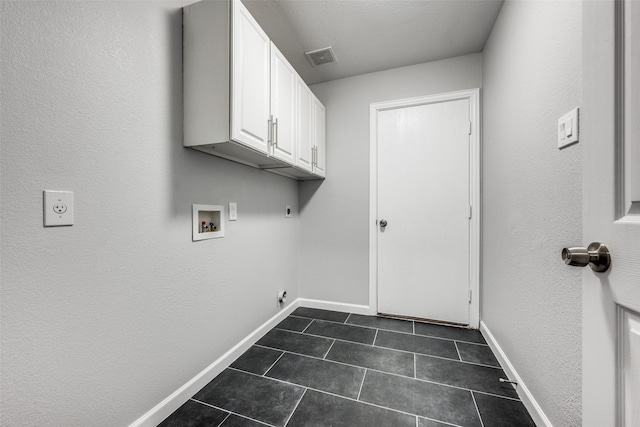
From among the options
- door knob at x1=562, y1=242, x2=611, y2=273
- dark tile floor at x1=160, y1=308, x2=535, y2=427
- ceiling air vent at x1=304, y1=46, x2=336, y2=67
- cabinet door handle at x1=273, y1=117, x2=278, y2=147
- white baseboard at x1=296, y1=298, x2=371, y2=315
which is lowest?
dark tile floor at x1=160, y1=308, x2=535, y2=427

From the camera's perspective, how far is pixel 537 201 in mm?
1193

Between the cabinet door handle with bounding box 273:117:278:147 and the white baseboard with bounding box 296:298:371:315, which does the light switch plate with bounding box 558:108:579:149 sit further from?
the white baseboard with bounding box 296:298:371:315

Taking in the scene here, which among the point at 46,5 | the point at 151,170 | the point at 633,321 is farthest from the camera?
the point at 151,170

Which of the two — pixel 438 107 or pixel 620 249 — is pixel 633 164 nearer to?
pixel 620 249

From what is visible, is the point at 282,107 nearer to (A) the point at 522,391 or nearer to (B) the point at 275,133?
(B) the point at 275,133

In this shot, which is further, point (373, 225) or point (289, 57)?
point (373, 225)

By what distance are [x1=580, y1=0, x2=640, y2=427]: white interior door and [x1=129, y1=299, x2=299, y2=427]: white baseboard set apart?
157 cm

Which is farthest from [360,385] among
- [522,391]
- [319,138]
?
[319,138]

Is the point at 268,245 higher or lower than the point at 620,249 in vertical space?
lower

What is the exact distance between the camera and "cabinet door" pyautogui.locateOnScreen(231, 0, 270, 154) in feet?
4.01

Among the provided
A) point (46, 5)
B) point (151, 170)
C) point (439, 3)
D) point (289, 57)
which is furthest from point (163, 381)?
point (439, 3)

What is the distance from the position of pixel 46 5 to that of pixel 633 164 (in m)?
1.63

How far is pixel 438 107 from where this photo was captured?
2229 millimetres

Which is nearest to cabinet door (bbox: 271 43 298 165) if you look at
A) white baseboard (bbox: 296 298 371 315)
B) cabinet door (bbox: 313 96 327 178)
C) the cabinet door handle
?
the cabinet door handle
